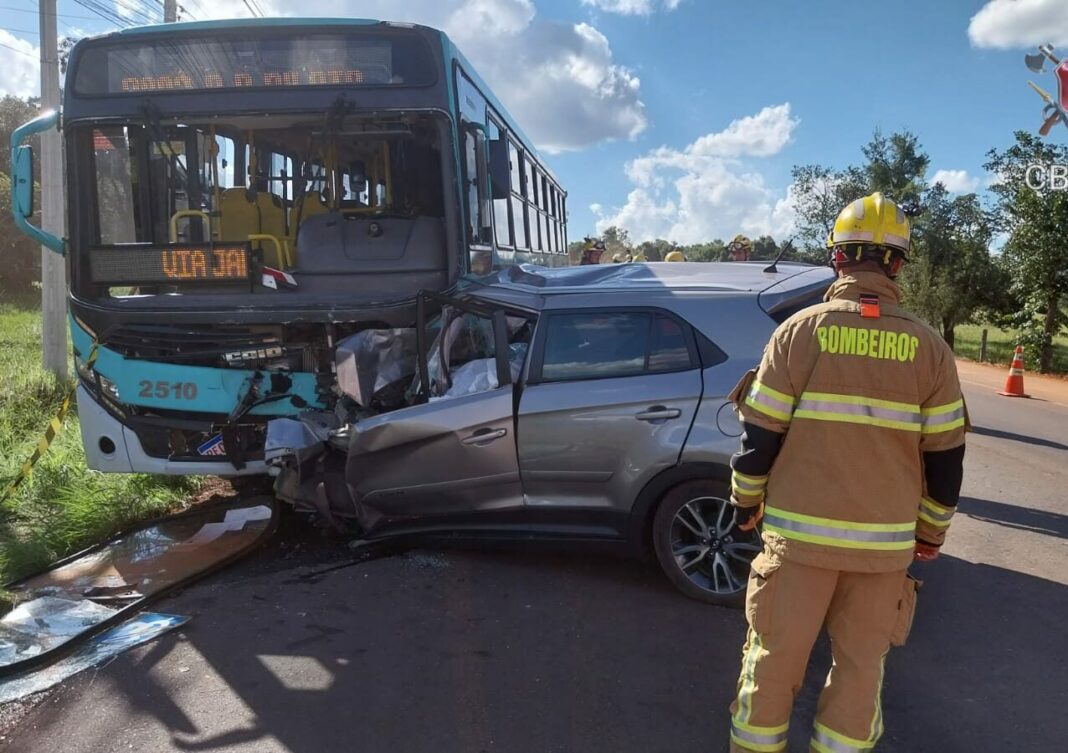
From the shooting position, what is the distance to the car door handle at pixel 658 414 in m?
4.61

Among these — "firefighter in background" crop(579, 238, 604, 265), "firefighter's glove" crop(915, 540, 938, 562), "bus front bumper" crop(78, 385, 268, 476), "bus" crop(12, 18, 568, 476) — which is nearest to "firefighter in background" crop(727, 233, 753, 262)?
"firefighter in background" crop(579, 238, 604, 265)

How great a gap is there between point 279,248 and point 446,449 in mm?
2181

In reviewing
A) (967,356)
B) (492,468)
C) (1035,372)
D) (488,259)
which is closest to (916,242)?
(967,356)

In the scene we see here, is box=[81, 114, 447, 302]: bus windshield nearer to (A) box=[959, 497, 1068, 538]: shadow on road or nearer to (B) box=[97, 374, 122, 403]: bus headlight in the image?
(B) box=[97, 374, 122, 403]: bus headlight

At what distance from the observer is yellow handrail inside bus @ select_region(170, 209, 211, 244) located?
6133 mm

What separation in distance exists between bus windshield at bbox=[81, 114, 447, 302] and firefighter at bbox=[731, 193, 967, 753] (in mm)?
3577

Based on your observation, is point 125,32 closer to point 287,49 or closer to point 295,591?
point 287,49

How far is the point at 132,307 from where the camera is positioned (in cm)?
575

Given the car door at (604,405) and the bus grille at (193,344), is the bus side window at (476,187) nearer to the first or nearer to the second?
the car door at (604,405)

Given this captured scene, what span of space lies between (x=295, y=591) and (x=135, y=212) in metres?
3.06

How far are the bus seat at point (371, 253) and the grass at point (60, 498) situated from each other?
7.29 feet

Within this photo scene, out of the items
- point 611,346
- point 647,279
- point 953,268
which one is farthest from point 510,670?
point 953,268

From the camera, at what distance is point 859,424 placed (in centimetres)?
261

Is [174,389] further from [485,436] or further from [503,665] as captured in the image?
[503,665]
